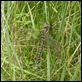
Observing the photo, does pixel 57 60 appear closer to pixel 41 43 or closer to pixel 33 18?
pixel 41 43

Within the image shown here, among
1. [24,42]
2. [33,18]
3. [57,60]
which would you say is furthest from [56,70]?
[33,18]

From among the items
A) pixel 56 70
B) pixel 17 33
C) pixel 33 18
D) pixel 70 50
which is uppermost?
pixel 33 18

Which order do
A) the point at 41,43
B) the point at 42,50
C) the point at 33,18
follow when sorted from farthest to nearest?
1. the point at 33,18
2. the point at 42,50
3. the point at 41,43

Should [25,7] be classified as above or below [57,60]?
above

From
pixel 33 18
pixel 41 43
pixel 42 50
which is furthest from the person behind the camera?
pixel 33 18

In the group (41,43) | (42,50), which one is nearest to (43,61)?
(42,50)

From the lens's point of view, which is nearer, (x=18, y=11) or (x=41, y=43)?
(x=41, y=43)
